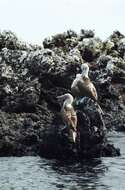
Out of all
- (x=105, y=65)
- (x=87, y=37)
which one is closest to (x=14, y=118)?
(x=105, y=65)

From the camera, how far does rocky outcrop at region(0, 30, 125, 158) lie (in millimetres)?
33500

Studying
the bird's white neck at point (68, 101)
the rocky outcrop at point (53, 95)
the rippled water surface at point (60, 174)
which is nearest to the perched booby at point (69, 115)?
the bird's white neck at point (68, 101)

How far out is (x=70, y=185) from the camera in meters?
26.6

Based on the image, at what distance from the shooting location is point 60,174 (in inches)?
1147

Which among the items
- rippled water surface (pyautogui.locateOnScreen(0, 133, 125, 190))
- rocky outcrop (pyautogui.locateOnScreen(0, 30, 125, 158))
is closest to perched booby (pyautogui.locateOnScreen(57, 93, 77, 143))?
rocky outcrop (pyautogui.locateOnScreen(0, 30, 125, 158))

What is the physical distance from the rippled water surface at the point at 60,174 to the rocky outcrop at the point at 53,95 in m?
1.13

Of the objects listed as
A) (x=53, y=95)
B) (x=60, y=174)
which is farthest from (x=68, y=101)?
(x=53, y=95)

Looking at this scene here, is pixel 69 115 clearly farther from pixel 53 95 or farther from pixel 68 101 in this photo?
pixel 53 95

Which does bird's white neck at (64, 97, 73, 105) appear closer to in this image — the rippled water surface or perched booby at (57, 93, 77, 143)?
perched booby at (57, 93, 77, 143)

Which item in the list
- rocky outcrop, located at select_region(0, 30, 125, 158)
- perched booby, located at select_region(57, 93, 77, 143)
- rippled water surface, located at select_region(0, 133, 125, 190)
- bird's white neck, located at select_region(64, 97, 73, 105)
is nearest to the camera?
rippled water surface, located at select_region(0, 133, 125, 190)

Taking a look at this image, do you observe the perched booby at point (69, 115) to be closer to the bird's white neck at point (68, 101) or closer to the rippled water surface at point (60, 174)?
the bird's white neck at point (68, 101)

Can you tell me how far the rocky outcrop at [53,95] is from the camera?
33500 millimetres

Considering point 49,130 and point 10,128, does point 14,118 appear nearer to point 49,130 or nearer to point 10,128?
point 10,128

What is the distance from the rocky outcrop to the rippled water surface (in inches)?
44.6
